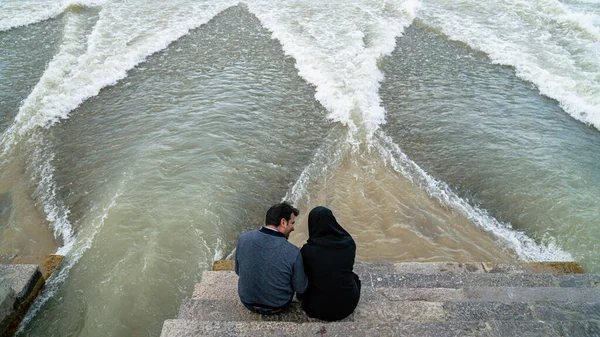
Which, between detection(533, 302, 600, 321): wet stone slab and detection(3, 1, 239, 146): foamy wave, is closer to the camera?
detection(533, 302, 600, 321): wet stone slab

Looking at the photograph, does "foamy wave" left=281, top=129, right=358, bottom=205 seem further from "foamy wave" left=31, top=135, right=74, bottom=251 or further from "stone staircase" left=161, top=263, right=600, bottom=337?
"foamy wave" left=31, top=135, right=74, bottom=251

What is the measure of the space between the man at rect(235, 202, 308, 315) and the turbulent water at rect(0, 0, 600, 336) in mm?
2092

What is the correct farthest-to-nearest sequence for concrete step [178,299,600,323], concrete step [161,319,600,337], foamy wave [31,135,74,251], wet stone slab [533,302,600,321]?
1. foamy wave [31,135,74,251]
2. concrete step [178,299,600,323]
3. wet stone slab [533,302,600,321]
4. concrete step [161,319,600,337]

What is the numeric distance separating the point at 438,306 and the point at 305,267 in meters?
1.48

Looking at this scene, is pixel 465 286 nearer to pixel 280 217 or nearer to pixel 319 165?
pixel 280 217

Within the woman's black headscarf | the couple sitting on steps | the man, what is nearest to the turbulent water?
the man

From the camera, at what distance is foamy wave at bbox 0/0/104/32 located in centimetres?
1920

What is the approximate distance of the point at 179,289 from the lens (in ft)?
20.4

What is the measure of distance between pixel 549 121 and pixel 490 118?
159 cm

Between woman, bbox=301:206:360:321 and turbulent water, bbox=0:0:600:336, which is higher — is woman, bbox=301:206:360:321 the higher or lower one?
the higher one

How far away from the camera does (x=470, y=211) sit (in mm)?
7910

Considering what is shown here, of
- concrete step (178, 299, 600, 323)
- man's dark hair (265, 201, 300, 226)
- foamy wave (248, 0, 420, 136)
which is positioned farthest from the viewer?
foamy wave (248, 0, 420, 136)

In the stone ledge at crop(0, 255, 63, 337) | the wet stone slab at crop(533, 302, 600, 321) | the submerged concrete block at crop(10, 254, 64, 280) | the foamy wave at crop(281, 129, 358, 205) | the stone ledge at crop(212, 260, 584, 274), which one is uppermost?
the wet stone slab at crop(533, 302, 600, 321)

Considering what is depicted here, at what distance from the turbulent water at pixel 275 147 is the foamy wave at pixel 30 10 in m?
1.04
